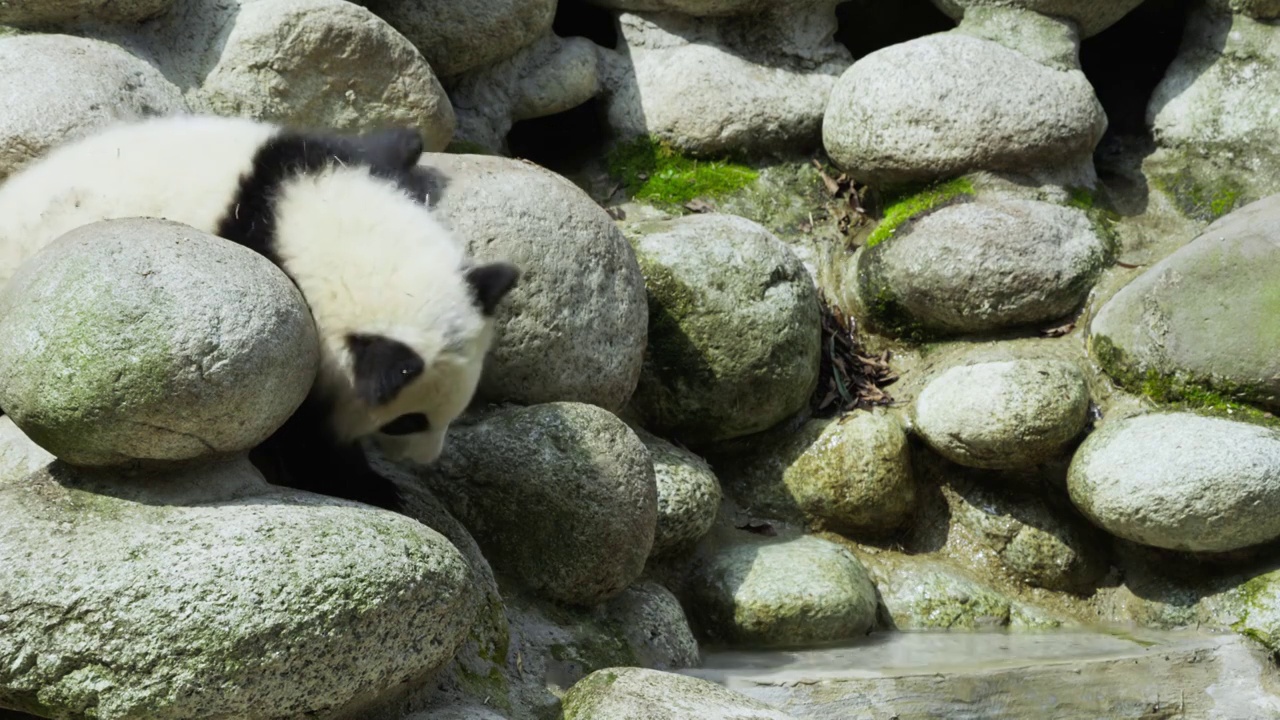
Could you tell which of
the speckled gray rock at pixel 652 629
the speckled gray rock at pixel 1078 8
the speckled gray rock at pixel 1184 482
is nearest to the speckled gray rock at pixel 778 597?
the speckled gray rock at pixel 652 629

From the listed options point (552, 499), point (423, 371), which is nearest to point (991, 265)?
point (552, 499)

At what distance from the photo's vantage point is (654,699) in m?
3.23

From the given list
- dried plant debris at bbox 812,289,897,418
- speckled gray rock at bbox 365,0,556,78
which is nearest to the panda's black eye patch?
dried plant debris at bbox 812,289,897,418

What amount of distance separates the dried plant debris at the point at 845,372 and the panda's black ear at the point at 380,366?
299 centimetres

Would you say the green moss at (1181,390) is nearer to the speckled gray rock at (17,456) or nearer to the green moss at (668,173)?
the green moss at (668,173)

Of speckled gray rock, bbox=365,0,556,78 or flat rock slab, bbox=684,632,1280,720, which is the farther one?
speckled gray rock, bbox=365,0,556,78

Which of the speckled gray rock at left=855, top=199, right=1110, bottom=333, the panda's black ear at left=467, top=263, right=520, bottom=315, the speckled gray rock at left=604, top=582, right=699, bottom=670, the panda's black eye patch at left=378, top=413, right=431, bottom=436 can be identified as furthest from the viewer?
the speckled gray rock at left=855, top=199, right=1110, bottom=333

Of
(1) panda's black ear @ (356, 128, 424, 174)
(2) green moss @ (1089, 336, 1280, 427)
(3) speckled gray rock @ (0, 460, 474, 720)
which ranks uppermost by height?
(1) panda's black ear @ (356, 128, 424, 174)

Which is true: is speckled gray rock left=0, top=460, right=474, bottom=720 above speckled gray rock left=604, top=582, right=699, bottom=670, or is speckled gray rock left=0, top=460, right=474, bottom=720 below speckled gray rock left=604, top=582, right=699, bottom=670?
above

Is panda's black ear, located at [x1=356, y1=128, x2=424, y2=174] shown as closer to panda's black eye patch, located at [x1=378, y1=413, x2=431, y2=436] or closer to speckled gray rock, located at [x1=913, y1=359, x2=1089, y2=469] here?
panda's black eye patch, located at [x1=378, y1=413, x2=431, y2=436]

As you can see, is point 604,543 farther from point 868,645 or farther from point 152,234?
point 152,234

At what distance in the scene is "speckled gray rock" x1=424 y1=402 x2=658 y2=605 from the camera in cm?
413

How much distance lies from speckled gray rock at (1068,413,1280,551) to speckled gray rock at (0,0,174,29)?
13.8 feet

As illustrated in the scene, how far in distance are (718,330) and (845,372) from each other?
93 cm
